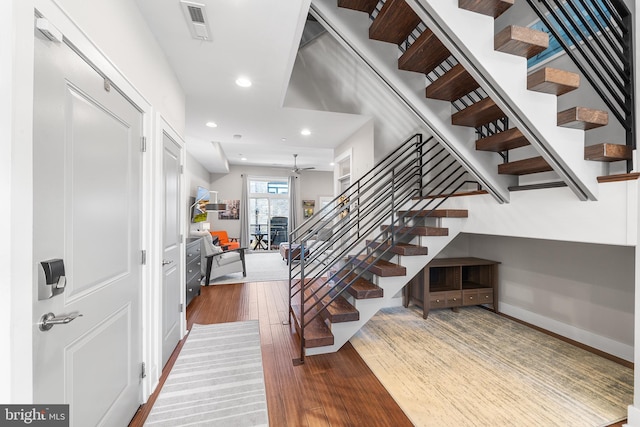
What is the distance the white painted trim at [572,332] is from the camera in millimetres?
2363

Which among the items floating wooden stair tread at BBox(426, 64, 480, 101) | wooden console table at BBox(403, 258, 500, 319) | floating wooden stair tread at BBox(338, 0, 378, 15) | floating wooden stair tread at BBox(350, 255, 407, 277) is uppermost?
floating wooden stair tread at BBox(338, 0, 378, 15)

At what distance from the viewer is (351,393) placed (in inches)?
77.1

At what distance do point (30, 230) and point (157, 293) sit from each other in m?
1.27

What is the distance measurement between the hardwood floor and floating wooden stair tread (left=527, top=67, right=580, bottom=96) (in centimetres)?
219

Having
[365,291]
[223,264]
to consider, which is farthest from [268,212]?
[365,291]

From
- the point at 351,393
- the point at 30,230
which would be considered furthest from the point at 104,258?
the point at 351,393

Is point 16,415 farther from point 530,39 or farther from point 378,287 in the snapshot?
point 530,39

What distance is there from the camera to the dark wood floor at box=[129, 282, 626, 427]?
5.65 feet

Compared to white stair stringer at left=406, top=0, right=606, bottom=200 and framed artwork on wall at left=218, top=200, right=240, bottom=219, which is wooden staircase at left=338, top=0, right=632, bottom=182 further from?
framed artwork on wall at left=218, top=200, right=240, bottom=219

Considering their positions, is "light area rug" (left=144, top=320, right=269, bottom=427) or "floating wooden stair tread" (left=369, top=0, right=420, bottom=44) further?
"light area rug" (left=144, top=320, right=269, bottom=427)

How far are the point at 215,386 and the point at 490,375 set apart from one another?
2.19 meters

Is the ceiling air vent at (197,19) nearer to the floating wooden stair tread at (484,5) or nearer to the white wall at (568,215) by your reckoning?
the floating wooden stair tread at (484,5)

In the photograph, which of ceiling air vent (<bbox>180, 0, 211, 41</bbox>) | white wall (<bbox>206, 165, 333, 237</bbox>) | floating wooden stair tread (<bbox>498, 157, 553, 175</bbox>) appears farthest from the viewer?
white wall (<bbox>206, 165, 333, 237</bbox>)

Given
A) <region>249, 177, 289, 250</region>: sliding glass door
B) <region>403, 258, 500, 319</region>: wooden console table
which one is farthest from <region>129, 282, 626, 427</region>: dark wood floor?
<region>249, 177, 289, 250</region>: sliding glass door
